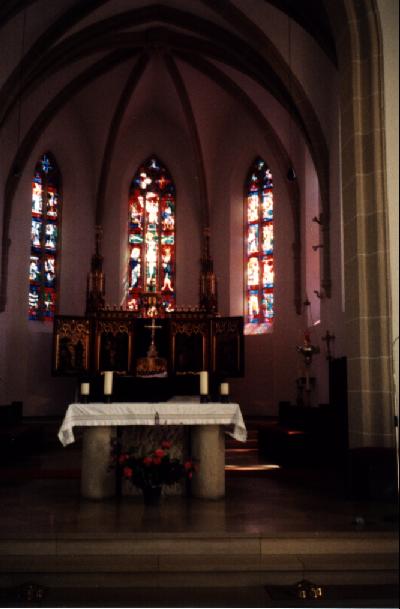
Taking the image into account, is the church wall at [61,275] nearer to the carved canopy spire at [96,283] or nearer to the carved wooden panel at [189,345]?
the carved canopy spire at [96,283]

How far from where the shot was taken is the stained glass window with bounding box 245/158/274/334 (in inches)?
725

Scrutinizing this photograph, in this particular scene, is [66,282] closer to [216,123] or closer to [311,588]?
[216,123]

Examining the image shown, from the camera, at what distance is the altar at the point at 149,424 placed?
23.6ft

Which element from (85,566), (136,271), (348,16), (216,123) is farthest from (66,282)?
(85,566)

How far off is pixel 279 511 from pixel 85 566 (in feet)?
7.16

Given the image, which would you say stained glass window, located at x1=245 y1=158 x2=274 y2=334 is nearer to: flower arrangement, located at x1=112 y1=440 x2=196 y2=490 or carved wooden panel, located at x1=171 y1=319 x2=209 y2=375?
carved wooden panel, located at x1=171 y1=319 x2=209 y2=375

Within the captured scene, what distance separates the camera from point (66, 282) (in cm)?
1855

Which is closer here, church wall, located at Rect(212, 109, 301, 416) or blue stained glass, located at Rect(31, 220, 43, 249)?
church wall, located at Rect(212, 109, 301, 416)

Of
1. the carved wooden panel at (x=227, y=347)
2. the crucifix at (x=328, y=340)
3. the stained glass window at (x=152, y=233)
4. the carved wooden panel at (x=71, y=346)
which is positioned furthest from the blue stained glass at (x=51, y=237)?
the crucifix at (x=328, y=340)

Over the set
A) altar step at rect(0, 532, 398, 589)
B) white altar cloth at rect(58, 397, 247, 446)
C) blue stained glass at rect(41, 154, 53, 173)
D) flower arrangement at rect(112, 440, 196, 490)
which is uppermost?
blue stained glass at rect(41, 154, 53, 173)

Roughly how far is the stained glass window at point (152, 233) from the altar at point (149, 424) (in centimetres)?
1178

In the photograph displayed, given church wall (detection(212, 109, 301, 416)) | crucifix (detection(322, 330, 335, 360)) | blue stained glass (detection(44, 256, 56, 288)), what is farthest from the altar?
blue stained glass (detection(44, 256, 56, 288))

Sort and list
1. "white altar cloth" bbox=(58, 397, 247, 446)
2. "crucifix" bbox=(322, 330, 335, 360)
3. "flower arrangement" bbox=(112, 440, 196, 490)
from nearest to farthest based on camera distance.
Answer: "flower arrangement" bbox=(112, 440, 196, 490)
"white altar cloth" bbox=(58, 397, 247, 446)
"crucifix" bbox=(322, 330, 335, 360)

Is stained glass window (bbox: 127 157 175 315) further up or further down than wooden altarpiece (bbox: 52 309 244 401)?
further up
